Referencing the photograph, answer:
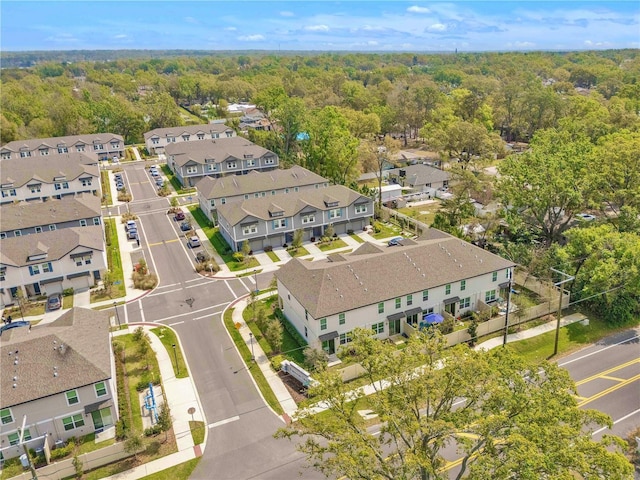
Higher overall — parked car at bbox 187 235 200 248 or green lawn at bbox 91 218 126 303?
parked car at bbox 187 235 200 248

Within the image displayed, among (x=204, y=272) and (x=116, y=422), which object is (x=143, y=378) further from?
(x=204, y=272)

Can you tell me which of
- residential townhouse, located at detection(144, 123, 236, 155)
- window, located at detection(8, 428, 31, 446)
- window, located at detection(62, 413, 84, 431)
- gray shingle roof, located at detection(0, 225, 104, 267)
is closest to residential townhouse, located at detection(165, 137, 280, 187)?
residential townhouse, located at detection(144, 123, 236, 155)

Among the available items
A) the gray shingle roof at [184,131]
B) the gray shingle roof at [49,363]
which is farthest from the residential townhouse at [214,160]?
the gray shingle roof at [49,363]

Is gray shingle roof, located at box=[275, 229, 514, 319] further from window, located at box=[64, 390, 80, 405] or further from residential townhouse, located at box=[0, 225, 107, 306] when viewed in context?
residential townhouse, located at box=[0, 225, 107, 306]

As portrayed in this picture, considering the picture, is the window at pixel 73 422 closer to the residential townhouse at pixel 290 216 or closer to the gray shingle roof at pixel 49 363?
the gray shingle roof at pixel 49 363

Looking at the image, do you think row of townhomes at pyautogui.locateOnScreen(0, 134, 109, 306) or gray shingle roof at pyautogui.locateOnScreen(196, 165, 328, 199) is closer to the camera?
row of townhomes at pyautogui.locateOnScreen(0, 134, 109, 306)

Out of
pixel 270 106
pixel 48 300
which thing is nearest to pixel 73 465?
pixel 48 300

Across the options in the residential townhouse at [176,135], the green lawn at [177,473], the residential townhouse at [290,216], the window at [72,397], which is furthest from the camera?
the residential townhouse at [176,135]
